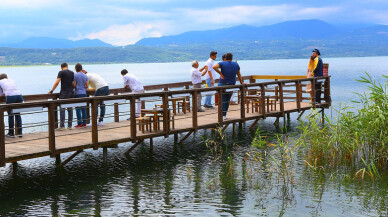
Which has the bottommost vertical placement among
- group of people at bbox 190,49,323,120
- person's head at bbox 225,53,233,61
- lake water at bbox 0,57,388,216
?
lake water at bbox 0,57,388,216

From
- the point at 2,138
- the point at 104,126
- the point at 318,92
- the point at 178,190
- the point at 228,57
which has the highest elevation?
the point at 228,57

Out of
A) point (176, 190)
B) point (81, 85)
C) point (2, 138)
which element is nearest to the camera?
point (2, 138)

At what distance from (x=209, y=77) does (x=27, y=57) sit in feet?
584

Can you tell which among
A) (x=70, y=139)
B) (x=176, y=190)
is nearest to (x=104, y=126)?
(x=70, y=139)

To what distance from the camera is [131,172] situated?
1170 cm

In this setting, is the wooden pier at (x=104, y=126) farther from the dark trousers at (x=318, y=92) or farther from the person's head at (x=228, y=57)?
the dark trousers at (x=318, y=92)

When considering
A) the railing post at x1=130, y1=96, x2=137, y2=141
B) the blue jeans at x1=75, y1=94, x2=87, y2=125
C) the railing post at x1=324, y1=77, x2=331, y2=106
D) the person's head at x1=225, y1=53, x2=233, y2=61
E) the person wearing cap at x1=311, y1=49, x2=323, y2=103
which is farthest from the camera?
the railing post at x1=324, y1=77, x2=331, y2=106

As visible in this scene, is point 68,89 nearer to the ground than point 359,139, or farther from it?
farther from it

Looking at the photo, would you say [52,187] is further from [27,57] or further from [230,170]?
[27,57]

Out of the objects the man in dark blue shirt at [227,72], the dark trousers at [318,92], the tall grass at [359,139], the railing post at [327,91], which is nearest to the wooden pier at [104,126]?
the man in dark blue shirt at [227,72]

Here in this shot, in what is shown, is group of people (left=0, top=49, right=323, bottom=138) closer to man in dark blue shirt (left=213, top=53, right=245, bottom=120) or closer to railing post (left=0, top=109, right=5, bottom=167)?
man in dark blue shirt (left=213, top=53, right=245, bottom=120)

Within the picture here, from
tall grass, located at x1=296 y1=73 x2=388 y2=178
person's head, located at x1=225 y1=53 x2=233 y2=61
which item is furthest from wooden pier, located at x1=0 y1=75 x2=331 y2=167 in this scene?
tall grass, located at x1=296 y1=73 x2=388 y2=178

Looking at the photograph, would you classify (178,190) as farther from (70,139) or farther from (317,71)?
(317,71)

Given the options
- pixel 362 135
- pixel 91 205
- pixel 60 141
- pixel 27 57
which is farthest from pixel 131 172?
pixel 27 57
